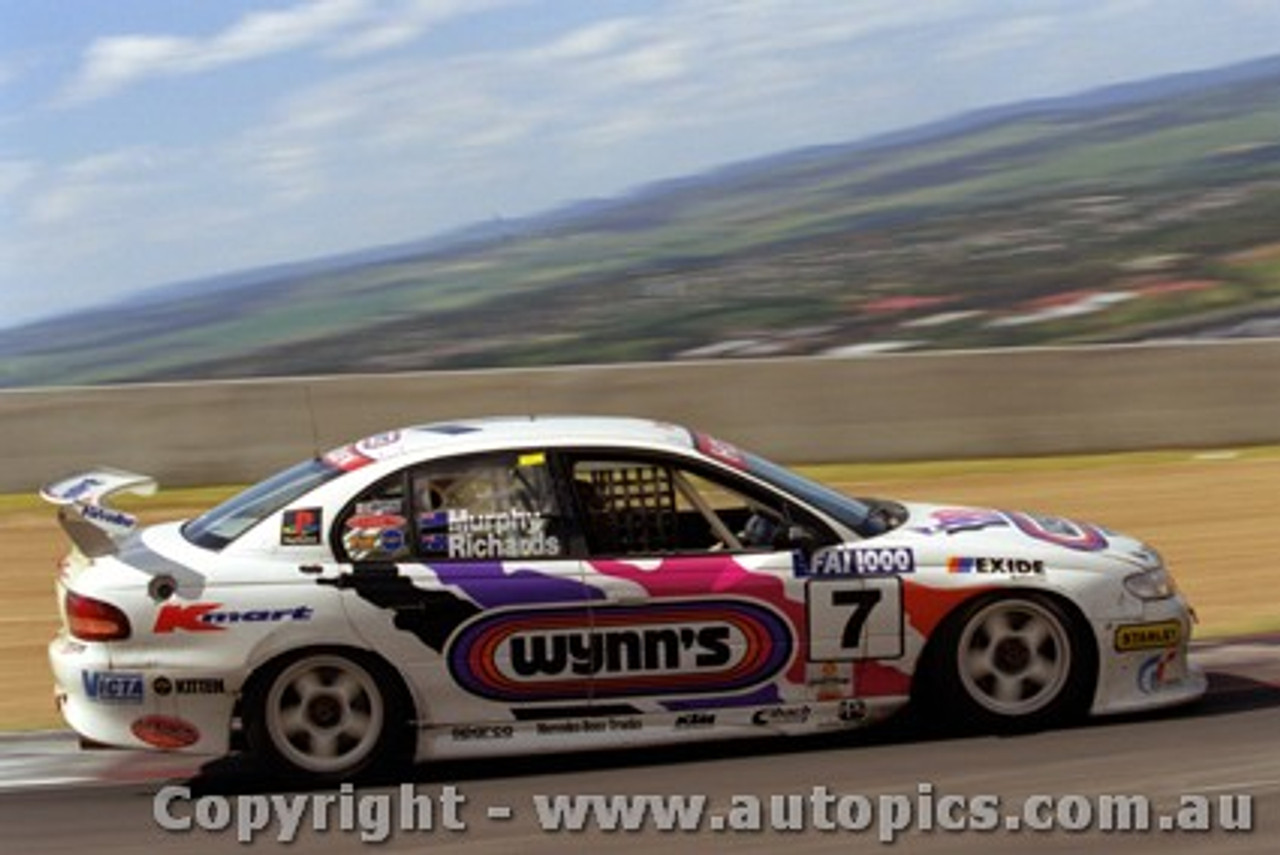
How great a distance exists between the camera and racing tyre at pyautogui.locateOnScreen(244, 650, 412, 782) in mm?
7152

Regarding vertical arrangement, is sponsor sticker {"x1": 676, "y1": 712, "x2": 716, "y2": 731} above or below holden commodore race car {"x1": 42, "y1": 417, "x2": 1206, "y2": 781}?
below

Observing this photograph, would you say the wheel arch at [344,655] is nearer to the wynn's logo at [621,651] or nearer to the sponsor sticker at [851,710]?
the wynn's logo at [621,651]

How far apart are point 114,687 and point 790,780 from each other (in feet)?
7.60

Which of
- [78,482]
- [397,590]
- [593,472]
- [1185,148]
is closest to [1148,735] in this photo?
[593,472]

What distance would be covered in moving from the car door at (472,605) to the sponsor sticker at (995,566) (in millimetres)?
1288

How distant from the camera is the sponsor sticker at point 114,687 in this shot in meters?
7.14

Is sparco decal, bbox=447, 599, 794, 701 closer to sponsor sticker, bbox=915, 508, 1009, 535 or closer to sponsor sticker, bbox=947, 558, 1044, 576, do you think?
sponsor sticker, bbox=947, 558, 1044, 576

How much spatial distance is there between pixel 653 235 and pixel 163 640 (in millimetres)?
27682

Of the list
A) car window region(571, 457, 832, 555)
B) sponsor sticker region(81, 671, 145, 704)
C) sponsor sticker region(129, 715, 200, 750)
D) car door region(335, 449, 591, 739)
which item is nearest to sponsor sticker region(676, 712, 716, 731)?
car door region(335, 449, 591, 739)

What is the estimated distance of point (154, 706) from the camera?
23.5 feet

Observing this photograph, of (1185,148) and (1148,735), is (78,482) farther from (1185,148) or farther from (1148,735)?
(1185,148)

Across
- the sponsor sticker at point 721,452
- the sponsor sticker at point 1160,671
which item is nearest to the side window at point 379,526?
the sponsor sticker at point 721,452

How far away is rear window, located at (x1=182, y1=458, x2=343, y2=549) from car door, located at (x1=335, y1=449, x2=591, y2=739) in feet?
0.85

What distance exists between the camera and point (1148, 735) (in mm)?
7219
